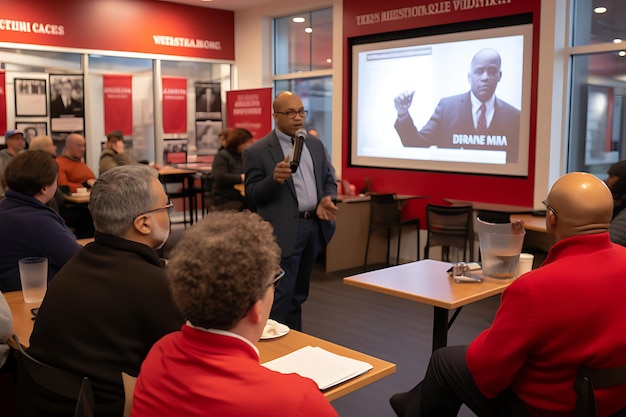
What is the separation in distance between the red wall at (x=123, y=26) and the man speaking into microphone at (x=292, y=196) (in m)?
6.01

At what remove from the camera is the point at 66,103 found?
30.3 feet

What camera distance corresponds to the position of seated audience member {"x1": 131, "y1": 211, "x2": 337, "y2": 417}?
117 cm

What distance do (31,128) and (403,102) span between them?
5200mm

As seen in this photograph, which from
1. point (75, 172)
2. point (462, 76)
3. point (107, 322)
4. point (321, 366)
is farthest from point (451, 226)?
point (107, 322)

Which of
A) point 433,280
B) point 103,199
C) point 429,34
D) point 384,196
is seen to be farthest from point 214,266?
point 429,34

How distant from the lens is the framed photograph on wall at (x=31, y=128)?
29.5ft

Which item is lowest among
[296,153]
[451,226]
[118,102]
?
[451,226]

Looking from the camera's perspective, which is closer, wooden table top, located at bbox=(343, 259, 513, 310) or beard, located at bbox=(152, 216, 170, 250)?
beard, located at bbox=(152, 216, 170, 250)

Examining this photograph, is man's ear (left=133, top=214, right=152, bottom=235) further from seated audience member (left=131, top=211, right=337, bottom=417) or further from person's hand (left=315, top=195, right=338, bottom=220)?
person's hand (left=315, top=195, right=338, bottom=220)

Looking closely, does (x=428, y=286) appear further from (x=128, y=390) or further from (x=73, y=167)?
(x=73, y=167)

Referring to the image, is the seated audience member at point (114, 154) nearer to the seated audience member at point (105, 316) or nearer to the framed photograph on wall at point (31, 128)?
the framed photograph on wall at point (31, 128)

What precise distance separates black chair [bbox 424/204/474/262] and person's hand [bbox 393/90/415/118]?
6.01 feet

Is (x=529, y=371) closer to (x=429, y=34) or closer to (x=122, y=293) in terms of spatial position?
(x=122, y=293)

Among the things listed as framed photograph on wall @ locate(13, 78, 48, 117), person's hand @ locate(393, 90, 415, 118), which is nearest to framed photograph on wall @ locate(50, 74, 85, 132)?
framed photograph on wall @ locate(13, 78, 48, 117)
